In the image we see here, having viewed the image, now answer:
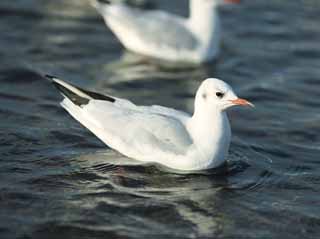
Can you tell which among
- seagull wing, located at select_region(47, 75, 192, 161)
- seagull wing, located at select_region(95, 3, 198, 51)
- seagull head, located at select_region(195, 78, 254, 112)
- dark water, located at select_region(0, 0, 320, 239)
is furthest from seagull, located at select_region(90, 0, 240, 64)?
seagull head, located at select_region(195, 78, 254, 112)

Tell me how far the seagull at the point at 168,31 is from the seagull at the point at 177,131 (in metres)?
4.04

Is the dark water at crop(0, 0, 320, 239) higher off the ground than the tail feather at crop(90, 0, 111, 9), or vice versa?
the tail feather at crop(90, 0, 111, 9)

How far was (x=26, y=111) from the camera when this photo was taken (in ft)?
36.0

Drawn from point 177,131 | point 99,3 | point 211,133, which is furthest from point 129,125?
point 99,3

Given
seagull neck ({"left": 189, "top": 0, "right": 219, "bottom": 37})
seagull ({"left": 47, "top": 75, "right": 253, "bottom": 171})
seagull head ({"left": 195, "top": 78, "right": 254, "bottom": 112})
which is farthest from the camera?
seagull neck ({"left": 189, "top": 0, "right": 219, "bottom": 37})

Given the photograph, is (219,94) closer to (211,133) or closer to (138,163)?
(211,133)

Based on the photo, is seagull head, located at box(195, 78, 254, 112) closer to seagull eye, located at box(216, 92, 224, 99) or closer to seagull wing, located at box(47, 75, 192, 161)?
seagull eye, located at box(216, 92, 224, 99)

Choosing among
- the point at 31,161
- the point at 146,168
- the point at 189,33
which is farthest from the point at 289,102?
the point at 31,161

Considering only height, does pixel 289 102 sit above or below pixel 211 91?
below

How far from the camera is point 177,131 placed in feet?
30.8

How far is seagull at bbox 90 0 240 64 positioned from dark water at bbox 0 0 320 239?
259 mm

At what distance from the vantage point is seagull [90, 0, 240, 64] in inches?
539

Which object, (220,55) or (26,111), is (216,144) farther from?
(220,55)

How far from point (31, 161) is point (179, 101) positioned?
10.3 feet
